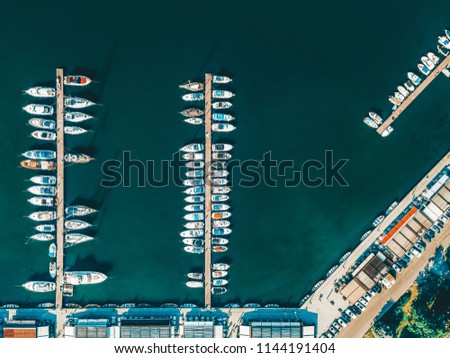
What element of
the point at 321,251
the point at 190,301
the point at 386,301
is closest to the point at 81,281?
the point at 190,301

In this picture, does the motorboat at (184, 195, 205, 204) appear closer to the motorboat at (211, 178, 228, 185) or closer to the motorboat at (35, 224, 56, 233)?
the motorboat at (211, 178, 228, 185)

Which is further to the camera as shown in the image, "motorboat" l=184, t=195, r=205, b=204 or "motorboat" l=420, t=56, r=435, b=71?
"motorboat" l=184, t=195, r=205, b=204

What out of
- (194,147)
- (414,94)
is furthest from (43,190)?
(414,94)

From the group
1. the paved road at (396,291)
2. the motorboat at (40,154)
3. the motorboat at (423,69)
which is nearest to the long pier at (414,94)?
the motorboat at (423,69)

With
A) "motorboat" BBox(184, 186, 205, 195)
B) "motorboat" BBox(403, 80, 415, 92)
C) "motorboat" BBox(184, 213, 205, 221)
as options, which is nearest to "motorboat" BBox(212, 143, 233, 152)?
"motorboat" BBox(184, 186, 205, 195)

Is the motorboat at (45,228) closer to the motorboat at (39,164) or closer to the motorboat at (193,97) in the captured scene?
the motorboat at (39,164)

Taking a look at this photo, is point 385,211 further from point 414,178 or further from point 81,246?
point 81,246

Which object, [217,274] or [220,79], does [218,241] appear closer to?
[217,274]

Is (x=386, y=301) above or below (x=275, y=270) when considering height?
below
